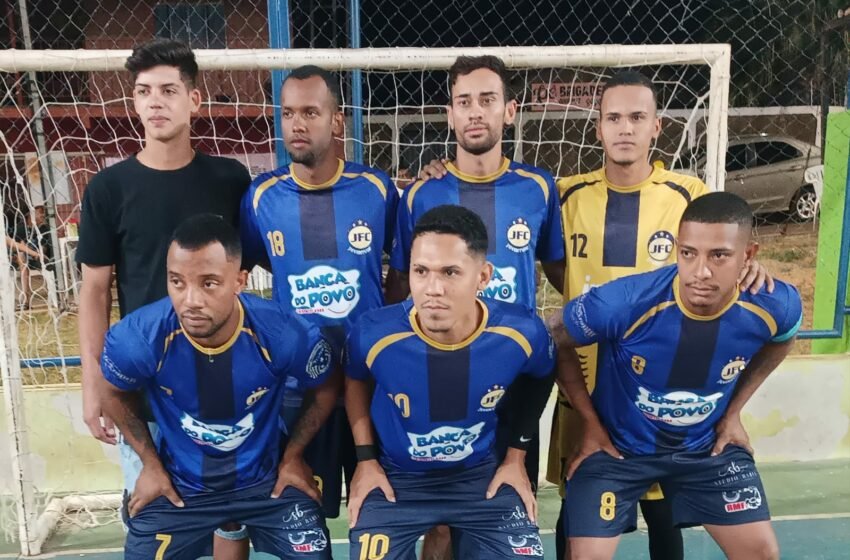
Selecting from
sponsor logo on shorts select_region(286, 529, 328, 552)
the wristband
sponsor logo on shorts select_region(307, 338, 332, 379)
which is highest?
sponsor logo on shorts select_region(307, 338, 332, 379)

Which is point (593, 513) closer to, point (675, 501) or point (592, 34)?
point (675, 501)

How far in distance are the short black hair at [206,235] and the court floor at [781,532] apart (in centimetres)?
170

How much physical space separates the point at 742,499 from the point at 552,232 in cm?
107

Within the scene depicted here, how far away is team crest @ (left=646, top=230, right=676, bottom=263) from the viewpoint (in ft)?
8.13

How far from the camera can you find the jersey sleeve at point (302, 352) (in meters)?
2.12

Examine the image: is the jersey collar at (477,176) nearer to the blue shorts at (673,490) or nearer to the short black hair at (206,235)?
the short black hair at (206,235)

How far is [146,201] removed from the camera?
2.21 meters

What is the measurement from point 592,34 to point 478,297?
8953 millimetres

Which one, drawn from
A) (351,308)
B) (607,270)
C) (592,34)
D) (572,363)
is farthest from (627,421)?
(592,34)

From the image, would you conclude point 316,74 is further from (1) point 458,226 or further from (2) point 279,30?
(2) point 279,30

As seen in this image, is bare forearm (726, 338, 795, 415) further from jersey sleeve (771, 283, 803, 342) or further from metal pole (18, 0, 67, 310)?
metal pole (18, 0, 67, 310)

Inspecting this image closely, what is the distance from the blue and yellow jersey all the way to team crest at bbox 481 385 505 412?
1.85 feet

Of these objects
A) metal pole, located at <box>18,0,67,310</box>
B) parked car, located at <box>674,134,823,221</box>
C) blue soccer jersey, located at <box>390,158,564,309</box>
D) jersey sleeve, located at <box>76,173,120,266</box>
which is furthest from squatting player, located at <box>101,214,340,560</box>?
parked car, located at <box>674,134,823,221</box>

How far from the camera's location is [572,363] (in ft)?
7.68
